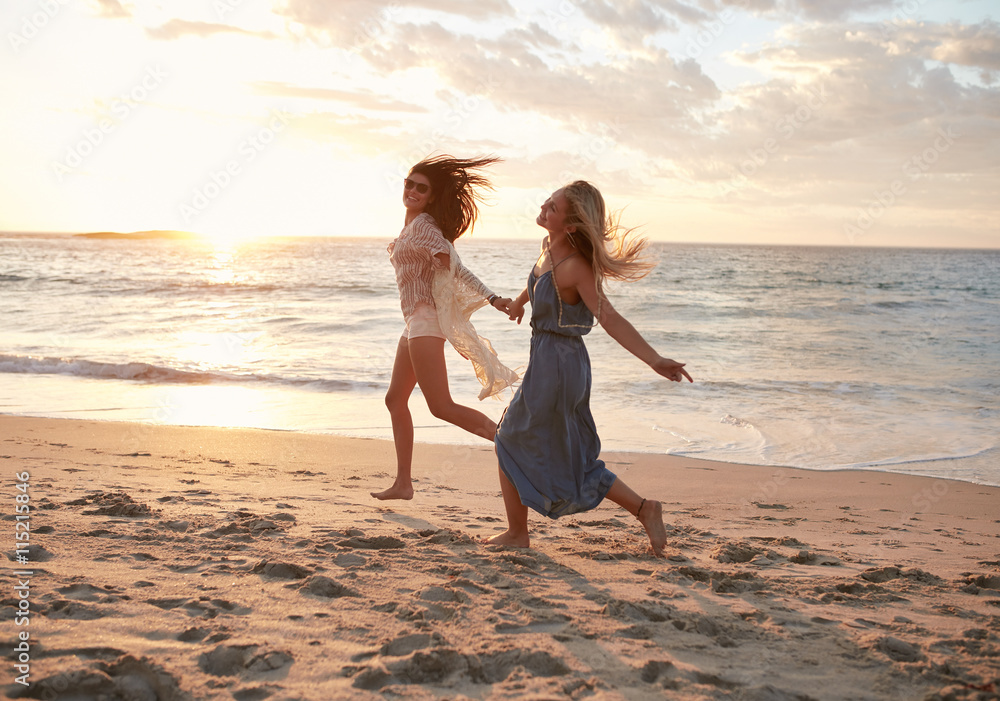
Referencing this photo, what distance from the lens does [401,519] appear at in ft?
13.4

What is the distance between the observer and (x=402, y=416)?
176 inches

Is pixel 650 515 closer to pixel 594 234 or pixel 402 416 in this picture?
pixel 594 234

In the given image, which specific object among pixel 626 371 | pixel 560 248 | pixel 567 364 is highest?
pixel 560 248

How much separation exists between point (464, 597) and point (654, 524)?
3.66ft

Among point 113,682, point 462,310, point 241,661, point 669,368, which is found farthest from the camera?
point 462,310

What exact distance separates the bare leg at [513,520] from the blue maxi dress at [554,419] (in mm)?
129

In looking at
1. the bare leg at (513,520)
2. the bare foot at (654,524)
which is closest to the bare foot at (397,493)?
the bare leg at (513,520)

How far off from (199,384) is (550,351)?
776cm

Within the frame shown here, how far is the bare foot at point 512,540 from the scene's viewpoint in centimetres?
352

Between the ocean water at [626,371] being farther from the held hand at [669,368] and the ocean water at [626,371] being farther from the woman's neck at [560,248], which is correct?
the held hand at [669,368]

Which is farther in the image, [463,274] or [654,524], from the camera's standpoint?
[463,274]

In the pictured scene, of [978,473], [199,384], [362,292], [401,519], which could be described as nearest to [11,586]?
[401,519]

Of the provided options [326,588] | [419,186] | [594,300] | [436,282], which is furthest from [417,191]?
[326,588]

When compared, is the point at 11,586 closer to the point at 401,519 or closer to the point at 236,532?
the point at 236,532
